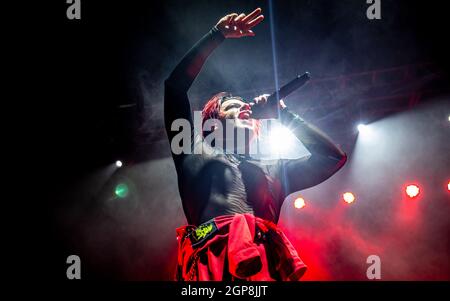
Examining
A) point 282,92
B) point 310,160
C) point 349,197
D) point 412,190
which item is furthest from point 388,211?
point 282,92

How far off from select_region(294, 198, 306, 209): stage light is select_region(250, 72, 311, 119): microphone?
3750 mm

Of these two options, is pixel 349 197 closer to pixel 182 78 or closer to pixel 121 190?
pixel 121 190

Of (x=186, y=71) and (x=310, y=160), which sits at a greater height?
(x=186, y=71)

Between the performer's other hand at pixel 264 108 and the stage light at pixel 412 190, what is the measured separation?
386 cm

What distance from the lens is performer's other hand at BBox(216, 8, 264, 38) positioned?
1919mm

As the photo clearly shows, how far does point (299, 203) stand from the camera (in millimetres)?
5660

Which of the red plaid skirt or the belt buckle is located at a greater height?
the belt buckle

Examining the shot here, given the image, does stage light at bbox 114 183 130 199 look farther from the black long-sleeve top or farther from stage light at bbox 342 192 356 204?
the black long-sleeve top

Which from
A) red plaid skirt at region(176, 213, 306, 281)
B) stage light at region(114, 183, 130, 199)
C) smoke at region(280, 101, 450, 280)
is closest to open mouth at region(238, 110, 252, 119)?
red plaid skirt at region(176, 213, 306, 281)

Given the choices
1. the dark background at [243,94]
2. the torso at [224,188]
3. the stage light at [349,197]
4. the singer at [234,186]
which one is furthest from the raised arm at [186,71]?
the stage light at [349,197]

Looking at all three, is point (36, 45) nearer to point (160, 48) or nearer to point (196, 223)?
point (160, 48)

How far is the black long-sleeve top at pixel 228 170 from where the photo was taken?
5.73ft

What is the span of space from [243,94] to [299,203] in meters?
2.12

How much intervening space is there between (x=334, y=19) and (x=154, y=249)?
473 cm
